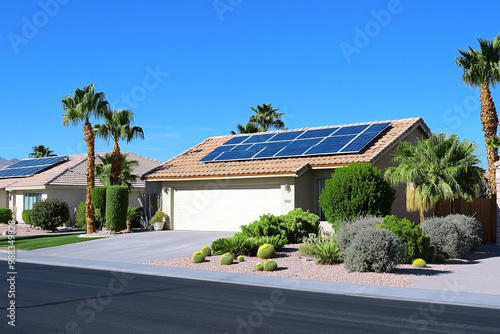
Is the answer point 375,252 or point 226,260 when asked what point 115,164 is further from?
point 375,252

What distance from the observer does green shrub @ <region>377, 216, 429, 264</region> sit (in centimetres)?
1605

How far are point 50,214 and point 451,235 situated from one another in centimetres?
2494

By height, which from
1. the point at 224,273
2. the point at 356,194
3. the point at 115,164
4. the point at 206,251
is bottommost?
the point at 224,273

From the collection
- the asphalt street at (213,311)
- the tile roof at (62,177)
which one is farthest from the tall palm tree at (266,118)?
the asphalt street at (213,311)

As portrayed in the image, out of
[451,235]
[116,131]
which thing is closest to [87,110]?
[116,131]

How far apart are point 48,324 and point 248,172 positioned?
56.3ft

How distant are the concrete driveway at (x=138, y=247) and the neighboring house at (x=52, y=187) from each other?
11750mm

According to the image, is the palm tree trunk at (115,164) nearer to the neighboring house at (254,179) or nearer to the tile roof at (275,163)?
the neighboring house at (254,179)

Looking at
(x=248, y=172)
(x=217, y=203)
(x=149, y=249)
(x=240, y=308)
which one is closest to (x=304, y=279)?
(x=240, y=308)

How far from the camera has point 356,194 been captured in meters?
20.2

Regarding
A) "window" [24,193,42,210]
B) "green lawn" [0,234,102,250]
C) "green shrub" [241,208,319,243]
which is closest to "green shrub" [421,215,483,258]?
"green shrub" [241,208,319,243]

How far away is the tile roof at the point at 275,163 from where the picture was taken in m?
23.9

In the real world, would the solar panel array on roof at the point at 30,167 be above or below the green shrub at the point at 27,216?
above

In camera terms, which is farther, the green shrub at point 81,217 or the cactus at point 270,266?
the green shrub at point 81,217
